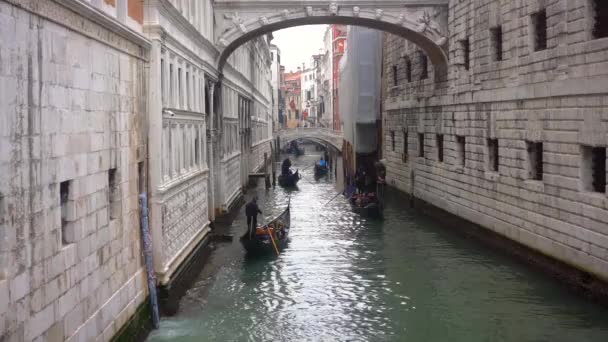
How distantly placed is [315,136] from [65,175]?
1588 inches

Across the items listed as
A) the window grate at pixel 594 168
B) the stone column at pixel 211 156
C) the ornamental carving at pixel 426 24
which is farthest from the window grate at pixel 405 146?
the window grate at pixel 594 168

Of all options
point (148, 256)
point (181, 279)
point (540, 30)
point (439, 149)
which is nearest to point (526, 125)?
point (540, 30)

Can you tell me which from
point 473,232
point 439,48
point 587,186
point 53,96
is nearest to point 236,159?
point 439,48

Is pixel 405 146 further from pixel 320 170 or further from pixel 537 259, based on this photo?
pixel 320 170

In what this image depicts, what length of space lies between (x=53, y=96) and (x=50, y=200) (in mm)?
832

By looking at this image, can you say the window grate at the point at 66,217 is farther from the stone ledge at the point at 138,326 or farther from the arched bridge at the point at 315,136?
the arched bridge at the point at 315,136

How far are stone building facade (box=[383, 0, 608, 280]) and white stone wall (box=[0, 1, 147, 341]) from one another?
6.42m

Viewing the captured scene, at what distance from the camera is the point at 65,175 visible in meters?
5.97

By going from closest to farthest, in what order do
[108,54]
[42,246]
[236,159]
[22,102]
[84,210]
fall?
1. [22,102]
2. [42,246]
3. [84,210]
4. [108,54]
5. [236,159]

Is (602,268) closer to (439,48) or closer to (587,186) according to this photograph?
(587,186)

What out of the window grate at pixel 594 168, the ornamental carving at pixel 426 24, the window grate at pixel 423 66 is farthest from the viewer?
the window grate at pixel 423 66

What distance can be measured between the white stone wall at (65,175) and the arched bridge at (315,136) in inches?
1357

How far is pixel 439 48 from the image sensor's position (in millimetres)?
17312

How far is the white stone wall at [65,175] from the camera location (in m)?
4.86
